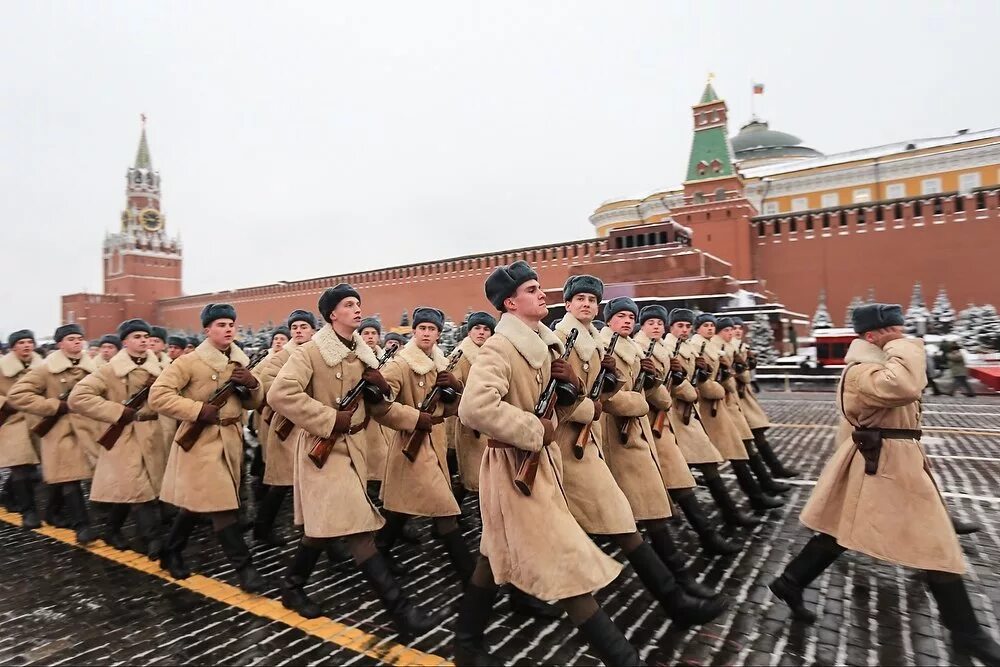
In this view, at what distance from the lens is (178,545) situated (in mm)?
4105

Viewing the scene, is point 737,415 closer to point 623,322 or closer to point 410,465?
point 623,322

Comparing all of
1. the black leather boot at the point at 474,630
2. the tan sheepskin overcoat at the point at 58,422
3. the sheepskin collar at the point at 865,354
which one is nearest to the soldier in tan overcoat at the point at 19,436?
the tan sheepskin overcoat at the point at 58,422

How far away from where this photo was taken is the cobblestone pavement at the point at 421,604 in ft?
9.86

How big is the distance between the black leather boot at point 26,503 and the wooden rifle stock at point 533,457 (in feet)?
18.0

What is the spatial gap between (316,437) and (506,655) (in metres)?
1.60

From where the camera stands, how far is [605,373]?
139 inches

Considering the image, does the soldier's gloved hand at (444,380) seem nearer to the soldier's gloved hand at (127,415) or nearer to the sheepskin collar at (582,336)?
the sheepskin collar at (582,336)

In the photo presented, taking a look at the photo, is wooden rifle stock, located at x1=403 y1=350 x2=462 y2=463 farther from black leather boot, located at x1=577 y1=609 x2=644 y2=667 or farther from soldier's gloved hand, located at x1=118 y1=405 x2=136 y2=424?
soldier's gloved hand, located at x1=118 y1=405 x2=136 y2=424

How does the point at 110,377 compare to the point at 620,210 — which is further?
the point at 620,210

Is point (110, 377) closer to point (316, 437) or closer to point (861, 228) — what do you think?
point (316, 437)

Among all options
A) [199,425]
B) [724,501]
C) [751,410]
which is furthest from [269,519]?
[751,410]

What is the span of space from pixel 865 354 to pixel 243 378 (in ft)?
13.2

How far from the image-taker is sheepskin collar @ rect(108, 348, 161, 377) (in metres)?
4.90

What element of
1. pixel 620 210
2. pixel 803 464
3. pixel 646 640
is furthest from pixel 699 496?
pixel 620 210
